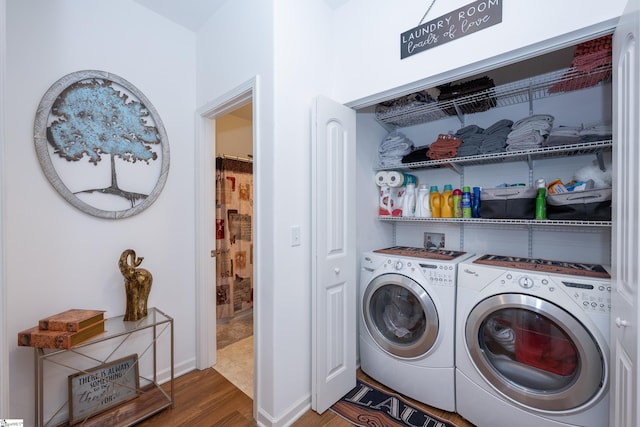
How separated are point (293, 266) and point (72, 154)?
1398mm

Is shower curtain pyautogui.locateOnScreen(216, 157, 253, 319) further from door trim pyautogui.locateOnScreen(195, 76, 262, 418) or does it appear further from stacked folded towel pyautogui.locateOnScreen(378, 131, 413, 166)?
stacked folded towel pyautogui.locateOnScreen(378, 131, 413, 166)

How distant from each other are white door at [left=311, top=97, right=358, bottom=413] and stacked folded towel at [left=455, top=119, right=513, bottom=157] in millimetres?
804

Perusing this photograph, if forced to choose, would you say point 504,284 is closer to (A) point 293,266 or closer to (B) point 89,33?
(A) point 293,266

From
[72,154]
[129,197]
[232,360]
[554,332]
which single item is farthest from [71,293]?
[554,332]

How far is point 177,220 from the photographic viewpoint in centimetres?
201

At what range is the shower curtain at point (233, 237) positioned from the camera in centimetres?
297

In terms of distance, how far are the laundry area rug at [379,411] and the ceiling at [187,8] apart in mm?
2635

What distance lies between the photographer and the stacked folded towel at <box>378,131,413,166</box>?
225cm

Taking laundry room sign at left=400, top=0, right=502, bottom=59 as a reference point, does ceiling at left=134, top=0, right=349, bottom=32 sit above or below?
above

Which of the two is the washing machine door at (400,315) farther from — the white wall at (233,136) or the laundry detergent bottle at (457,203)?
the white wall at (233,136)

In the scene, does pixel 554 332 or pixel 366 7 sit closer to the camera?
pixel 554 332

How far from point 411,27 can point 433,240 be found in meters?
1.58

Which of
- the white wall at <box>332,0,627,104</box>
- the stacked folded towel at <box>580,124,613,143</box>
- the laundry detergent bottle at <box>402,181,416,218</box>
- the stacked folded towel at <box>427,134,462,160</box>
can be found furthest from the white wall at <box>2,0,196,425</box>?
the stacked folded towel at <box>580,124,613,143</box>

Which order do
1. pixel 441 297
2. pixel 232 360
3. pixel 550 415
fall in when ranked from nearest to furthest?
1. pixel 550 415
2. pixel 441 297
3. pixel 232 360
